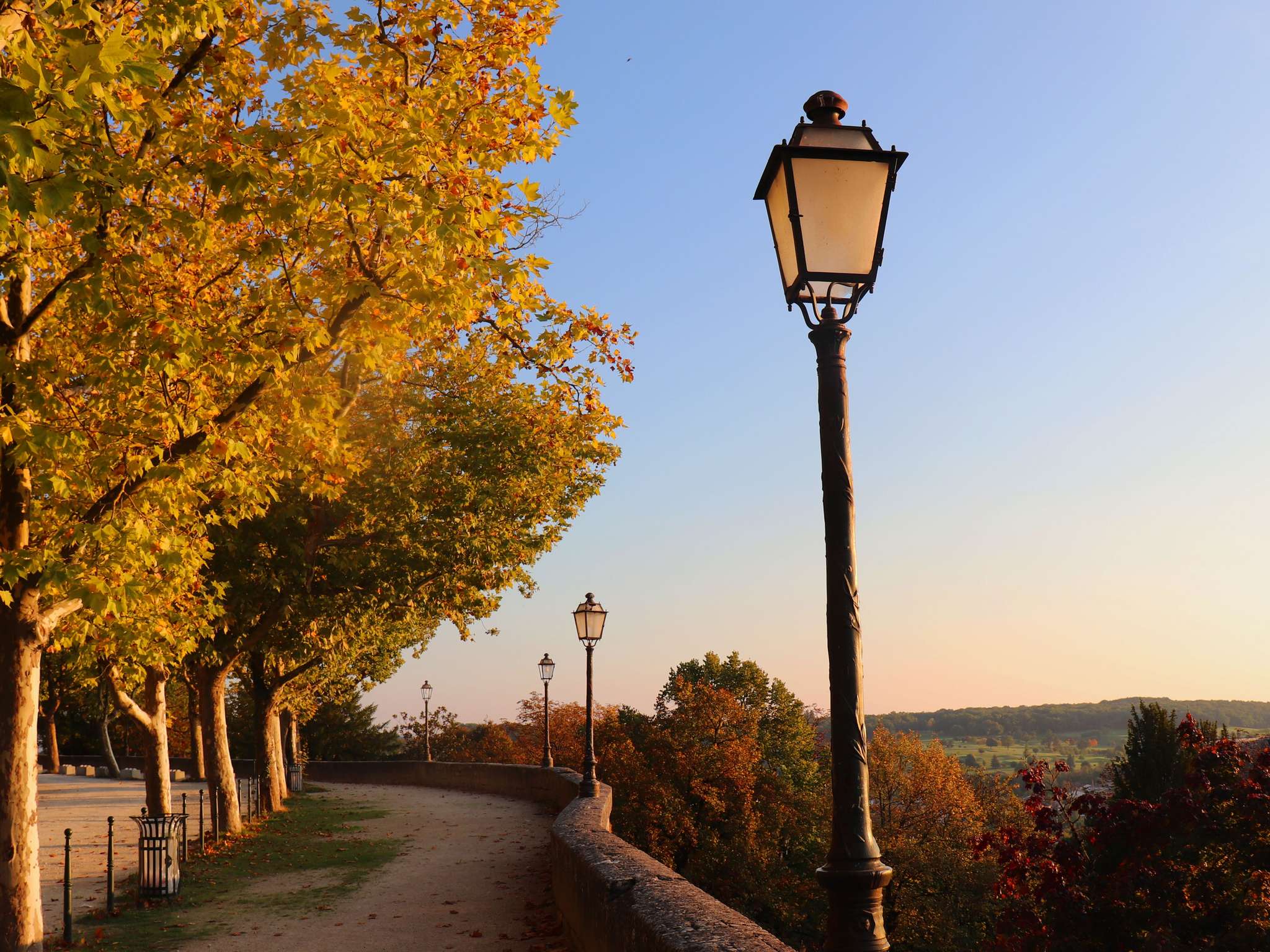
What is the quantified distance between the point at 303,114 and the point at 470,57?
218 centimetres

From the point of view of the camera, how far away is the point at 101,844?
22266mm

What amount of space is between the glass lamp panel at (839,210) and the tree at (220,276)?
5247mm

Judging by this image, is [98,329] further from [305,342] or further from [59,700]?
[59,700]

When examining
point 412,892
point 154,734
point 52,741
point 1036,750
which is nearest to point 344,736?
point 52,741

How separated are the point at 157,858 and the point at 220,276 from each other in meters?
8.46

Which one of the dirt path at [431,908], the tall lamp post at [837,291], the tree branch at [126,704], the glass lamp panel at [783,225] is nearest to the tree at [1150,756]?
the dirt path at [431,908]

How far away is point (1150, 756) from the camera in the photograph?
5166cm

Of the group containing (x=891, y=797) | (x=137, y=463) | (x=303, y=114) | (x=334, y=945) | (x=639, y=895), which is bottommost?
(x=891, y=797)

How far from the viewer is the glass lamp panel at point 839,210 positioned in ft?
13.8

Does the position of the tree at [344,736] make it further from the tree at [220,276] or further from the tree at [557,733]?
the tree at [220,276]

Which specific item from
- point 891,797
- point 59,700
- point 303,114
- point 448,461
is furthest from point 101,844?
point 891,797

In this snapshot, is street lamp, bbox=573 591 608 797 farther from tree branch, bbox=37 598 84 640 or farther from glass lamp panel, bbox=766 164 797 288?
glass lamp panel, bbox=766 164 797 288

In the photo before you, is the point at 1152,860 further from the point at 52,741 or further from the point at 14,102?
the point at 52,741

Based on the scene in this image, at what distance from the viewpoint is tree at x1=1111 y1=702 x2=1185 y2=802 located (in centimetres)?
4997
